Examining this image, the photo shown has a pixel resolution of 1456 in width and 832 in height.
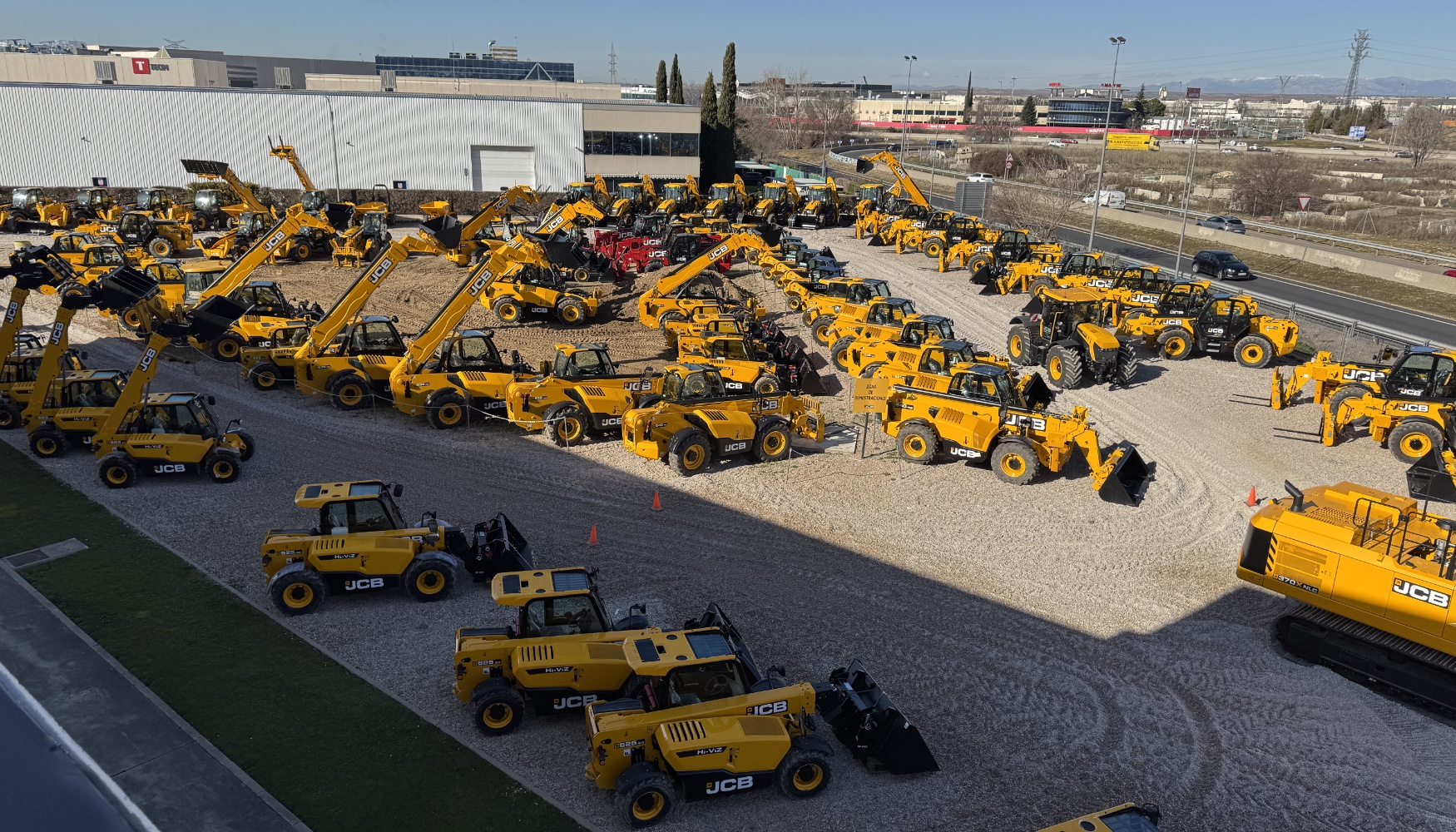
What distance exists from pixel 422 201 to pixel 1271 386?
45359 millimetres

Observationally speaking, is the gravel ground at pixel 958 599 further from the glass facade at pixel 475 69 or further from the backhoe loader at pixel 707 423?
the glass facade at pixel 475 69

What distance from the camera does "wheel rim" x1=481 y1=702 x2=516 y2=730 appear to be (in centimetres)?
1043

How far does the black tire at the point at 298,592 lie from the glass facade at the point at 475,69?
9147cm

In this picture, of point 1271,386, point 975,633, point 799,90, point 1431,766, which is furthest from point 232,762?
point 799,90

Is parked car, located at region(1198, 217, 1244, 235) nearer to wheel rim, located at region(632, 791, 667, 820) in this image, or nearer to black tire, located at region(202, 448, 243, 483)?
black tire, located at region(202, 448, 243, 483)

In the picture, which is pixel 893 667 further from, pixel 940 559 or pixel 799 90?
pixel 799 90

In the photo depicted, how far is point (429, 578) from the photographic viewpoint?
13438 millimetres

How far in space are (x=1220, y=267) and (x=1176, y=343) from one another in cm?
1541

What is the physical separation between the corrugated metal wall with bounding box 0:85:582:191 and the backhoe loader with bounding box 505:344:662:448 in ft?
127

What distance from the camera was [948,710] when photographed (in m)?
11.3

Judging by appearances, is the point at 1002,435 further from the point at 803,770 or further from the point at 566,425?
the point at 803,770

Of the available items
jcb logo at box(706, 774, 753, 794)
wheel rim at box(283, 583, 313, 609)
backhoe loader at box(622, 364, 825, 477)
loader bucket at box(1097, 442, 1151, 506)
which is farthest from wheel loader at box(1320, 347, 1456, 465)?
wheel rim at box(283, 583, 313, 609)

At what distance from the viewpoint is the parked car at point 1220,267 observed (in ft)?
130

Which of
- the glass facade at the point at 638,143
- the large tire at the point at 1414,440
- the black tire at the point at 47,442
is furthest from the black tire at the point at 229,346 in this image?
the glass facade at the point at 638,143
